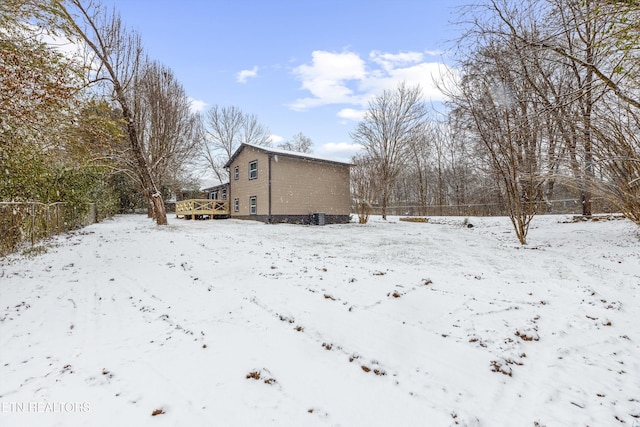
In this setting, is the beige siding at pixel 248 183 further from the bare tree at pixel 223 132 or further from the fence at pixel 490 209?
the bare tree at pixel 223 132

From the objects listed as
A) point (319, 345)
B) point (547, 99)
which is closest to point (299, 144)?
point (547, 99)

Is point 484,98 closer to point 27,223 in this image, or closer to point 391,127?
point 27,223

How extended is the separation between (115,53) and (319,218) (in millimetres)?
12692

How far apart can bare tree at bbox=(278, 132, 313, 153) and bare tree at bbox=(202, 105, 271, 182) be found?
709 cm

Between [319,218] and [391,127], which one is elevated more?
[391,127]

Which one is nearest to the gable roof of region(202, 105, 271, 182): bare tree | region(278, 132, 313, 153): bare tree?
region(202, 105, 271, 182): bare tree

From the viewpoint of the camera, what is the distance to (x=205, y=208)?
2078 centimetres

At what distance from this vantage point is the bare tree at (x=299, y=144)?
4062 cm

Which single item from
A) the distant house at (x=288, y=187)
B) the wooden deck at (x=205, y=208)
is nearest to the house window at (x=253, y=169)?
the distant house at (x=288, y=187)

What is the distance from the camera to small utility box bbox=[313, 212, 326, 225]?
17609 millimetres

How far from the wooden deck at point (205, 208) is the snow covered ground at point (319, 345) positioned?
603 inches

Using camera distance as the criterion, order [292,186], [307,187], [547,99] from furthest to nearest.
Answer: [307,187] < [292,186] < [547,99]

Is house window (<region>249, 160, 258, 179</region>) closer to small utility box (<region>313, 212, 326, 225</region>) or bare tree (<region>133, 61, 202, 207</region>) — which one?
A: small utility box (<region>313, 212, 326, 225</region>)

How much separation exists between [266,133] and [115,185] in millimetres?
17141
